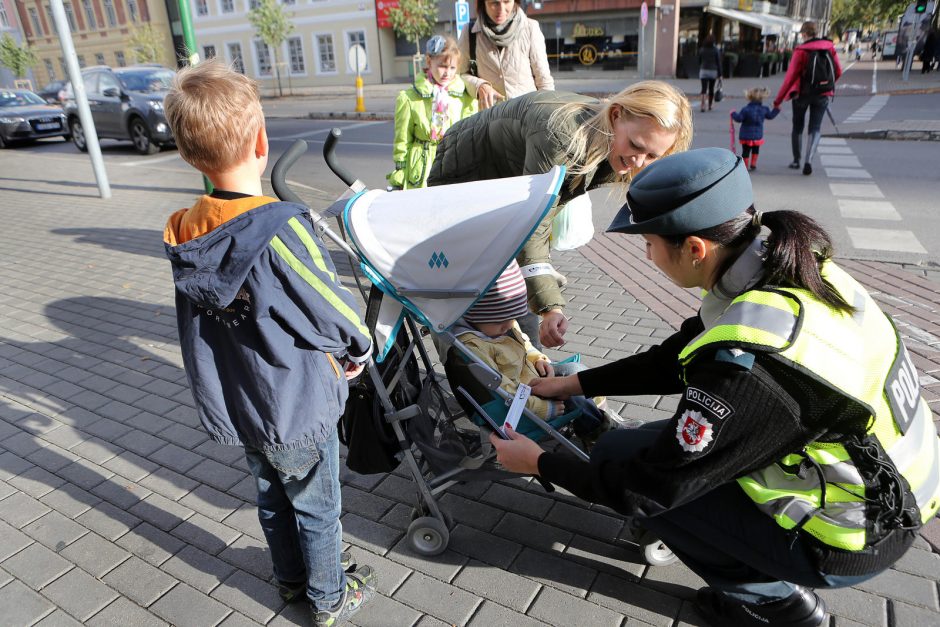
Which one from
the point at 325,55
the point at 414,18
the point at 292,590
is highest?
the point at 414,18

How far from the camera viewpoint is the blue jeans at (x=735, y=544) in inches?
72.3

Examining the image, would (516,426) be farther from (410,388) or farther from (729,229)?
(729,229)

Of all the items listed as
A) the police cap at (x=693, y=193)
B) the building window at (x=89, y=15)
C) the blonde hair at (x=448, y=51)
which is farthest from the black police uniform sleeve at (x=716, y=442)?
the building window at (x=89, y=15)

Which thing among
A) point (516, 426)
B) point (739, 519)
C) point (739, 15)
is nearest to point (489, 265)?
point (516, 426)

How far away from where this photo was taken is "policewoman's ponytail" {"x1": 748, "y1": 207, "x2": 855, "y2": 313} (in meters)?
1.70

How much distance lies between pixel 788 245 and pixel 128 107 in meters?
15.3

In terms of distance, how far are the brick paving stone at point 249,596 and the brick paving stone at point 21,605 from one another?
2.02 ft

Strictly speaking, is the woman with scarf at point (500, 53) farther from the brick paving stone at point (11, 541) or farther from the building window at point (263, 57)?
the building window at point (263, 57)

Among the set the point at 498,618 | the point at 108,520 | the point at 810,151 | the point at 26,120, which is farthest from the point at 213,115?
the point at 26,120

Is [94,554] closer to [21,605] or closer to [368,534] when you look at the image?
[21,605]

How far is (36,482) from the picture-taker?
3.16m

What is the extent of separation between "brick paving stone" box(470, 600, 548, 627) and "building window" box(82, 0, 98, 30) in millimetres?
50439

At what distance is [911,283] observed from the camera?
5148 mm

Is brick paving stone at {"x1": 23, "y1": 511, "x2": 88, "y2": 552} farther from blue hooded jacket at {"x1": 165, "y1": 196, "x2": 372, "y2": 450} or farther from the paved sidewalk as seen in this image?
blue hooded jacket at {"x1": 165, "y1": 196, "x2": 372, "y2": 450}
